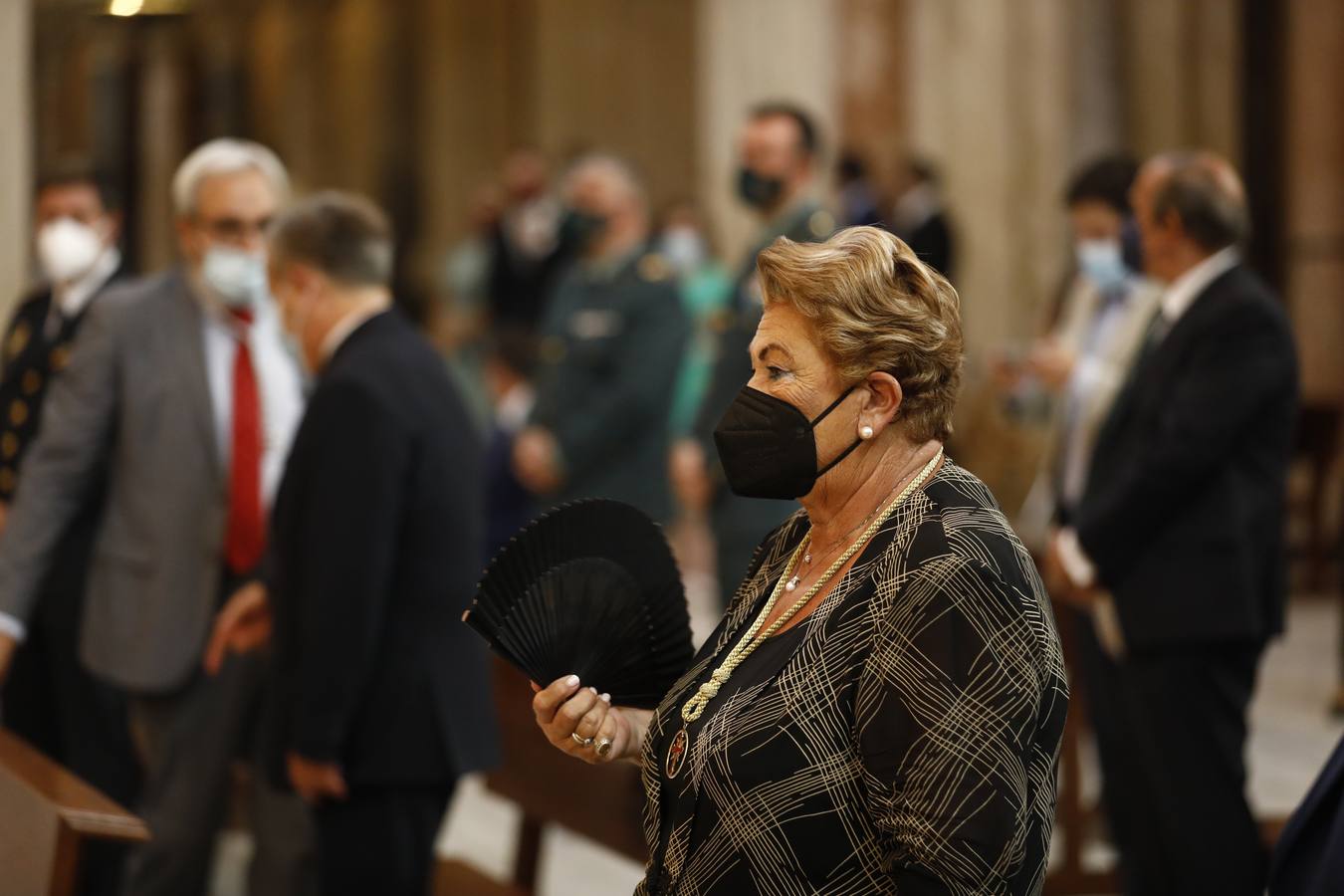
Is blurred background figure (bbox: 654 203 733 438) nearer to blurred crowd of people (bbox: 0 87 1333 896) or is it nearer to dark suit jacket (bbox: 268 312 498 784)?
blurred crowd of people (bbox: 0 87 1333 896)

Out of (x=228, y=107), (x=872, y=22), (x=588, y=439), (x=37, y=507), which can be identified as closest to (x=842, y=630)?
(x=37, y=507)

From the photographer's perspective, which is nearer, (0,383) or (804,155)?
(0,383)

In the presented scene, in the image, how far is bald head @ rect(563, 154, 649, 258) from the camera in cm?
675

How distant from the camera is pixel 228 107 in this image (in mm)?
23047

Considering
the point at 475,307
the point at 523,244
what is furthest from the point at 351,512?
the point at 475,307

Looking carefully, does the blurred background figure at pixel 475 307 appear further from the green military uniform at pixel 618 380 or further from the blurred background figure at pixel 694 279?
the green military uniform at pixel 618 380

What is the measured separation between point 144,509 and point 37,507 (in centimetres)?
26

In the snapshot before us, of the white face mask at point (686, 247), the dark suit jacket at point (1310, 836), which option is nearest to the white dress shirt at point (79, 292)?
the dark suit jacket at point (1310, 836)

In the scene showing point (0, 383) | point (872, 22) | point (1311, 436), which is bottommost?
point (1311, 436)

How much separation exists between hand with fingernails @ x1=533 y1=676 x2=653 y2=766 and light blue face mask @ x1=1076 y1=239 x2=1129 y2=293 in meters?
3.41

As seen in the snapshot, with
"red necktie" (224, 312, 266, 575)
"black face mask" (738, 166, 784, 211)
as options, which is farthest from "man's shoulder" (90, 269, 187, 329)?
"black face mask" (738, 166, 784, 211)

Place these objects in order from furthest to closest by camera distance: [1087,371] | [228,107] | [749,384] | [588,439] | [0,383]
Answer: [228,107]
[588,439]
[1087,371]
[0,383]
[749,384]

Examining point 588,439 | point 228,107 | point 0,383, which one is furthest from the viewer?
point 228,107

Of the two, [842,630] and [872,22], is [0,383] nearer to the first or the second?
[842,630]
